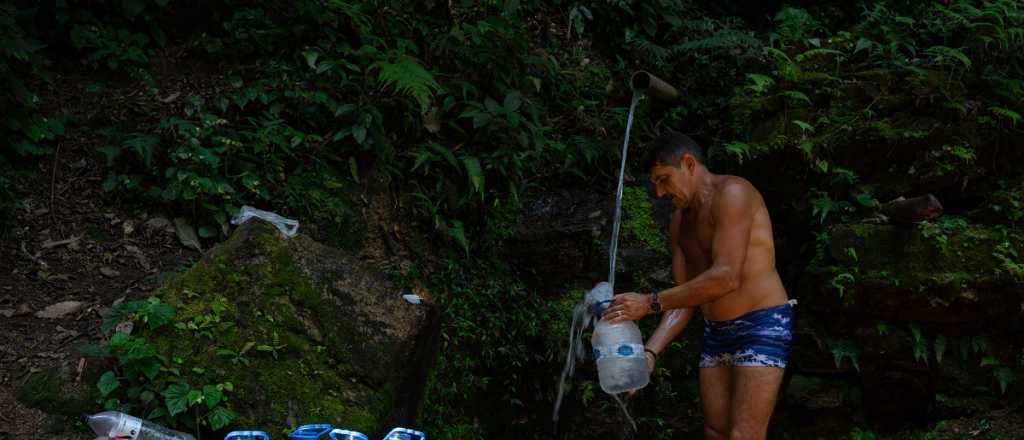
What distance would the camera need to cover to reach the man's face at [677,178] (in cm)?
391

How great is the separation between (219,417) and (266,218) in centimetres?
150

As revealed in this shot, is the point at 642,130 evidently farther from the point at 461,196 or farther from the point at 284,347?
the point at 284,347

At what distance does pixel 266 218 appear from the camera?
466 cm

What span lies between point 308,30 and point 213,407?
3.61 meters

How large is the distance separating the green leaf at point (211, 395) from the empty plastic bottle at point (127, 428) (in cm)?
24

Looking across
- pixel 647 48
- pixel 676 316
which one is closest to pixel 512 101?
pixel 647 48

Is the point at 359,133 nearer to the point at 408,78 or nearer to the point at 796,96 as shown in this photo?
the point at 408,78

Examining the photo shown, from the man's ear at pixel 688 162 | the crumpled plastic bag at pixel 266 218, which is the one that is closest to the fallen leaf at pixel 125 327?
the crumpled plastic bag at pixel 266 218

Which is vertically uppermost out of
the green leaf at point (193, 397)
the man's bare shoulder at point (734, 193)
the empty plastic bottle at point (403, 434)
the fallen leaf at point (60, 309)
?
the man's bare shoulder at point (734, 193)

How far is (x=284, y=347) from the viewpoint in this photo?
13.1ft

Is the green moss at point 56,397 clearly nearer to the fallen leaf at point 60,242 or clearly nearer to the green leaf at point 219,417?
the green leaf at point 219,417

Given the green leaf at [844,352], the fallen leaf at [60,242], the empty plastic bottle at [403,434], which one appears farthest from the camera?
the green leaf at [844,352]

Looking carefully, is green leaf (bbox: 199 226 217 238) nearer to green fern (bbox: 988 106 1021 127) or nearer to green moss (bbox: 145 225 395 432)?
green moss (bbox: 145 225 395 432)

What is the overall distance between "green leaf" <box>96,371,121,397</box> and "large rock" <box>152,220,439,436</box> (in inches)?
10.6
